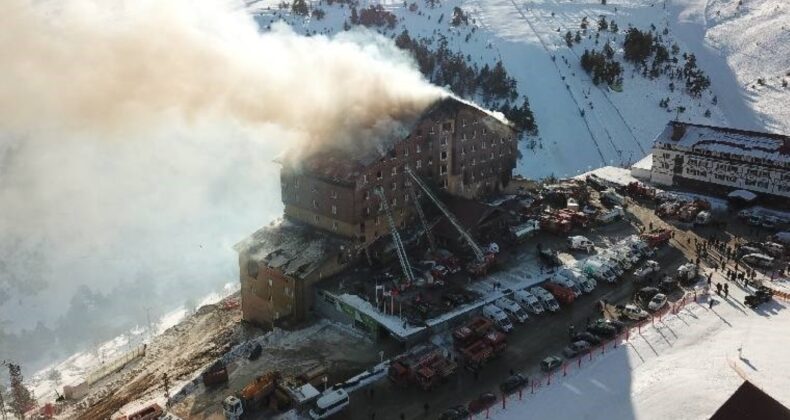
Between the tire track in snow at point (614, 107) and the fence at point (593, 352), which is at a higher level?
the fence at point (593, 352)

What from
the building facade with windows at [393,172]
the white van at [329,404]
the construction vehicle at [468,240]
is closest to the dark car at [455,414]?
the white van at [329,404]

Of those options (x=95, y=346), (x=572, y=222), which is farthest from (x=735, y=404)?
(x=95, y=346)

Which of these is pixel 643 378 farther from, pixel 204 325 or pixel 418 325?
pixel 204 325

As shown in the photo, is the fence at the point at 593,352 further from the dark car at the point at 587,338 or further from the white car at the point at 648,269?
the white car at the point at 648,269

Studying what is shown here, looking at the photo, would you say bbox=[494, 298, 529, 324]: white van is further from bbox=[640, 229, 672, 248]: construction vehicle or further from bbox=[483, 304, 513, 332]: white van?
bbox=[640, 229, 672, 248]: construction vehicle

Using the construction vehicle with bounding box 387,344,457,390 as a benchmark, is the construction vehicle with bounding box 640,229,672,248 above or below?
above

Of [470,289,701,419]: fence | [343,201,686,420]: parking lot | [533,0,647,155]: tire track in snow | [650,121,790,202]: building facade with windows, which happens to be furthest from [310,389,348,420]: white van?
[533,0,647,155]: tire track in snow
